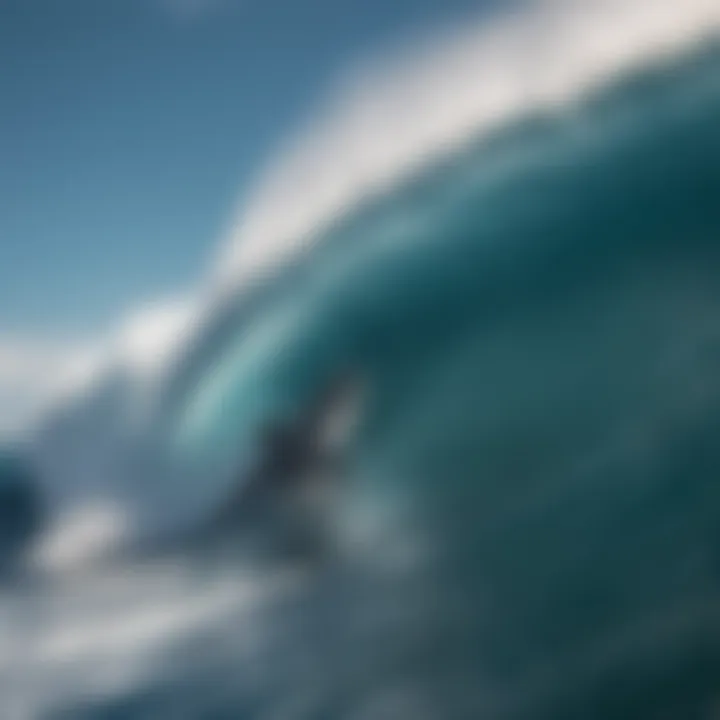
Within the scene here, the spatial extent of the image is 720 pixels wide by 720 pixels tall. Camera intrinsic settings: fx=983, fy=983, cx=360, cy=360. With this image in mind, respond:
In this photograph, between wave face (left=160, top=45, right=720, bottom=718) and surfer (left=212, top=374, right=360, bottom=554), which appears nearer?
wave face (left=160, top=45, right=720, bottom=718)

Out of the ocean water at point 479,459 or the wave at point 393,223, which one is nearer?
the ocean water at point 479,459

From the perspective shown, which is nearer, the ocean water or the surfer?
the ocean water

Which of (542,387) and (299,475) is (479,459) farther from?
(299,475)

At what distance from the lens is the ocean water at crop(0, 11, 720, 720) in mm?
1655

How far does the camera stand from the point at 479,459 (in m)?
1.80

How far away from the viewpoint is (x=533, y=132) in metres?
1.90

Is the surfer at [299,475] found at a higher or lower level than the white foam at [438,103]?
lower

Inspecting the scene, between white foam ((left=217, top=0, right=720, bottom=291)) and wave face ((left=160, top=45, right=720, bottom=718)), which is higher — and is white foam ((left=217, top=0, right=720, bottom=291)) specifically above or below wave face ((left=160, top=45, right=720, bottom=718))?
above

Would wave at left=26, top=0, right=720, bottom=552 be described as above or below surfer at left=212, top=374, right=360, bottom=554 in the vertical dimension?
above

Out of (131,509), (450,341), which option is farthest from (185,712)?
(450,341)

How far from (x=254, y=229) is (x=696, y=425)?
889 millimetres

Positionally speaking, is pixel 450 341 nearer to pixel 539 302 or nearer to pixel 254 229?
pixel 539 302

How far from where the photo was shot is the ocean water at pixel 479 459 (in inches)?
65.2

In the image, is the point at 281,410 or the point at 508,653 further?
the point at 281,410
